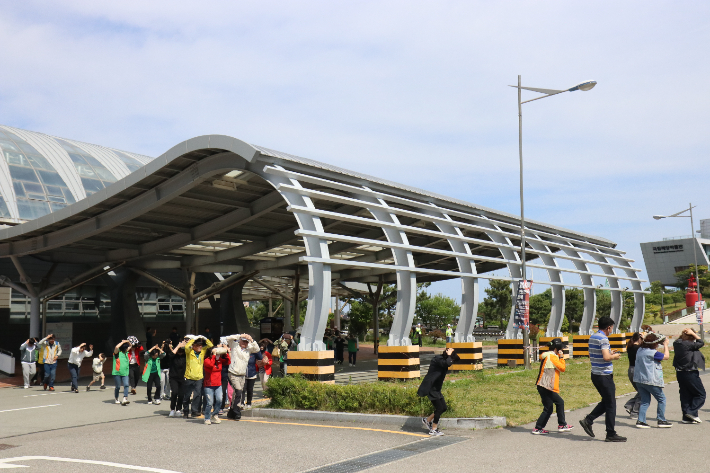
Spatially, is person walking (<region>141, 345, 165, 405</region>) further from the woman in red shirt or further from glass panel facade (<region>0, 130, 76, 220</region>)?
glass panel facade (<region>0, 130, 76, 220</region>)

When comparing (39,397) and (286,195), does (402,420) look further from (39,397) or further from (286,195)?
(39,397)

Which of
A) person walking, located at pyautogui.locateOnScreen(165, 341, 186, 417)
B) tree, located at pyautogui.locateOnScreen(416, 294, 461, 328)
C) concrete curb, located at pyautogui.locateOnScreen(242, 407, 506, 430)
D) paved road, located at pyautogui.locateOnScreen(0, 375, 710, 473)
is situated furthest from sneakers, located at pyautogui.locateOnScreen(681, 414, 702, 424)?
tree, located at pyautogui.locateOnScreen(416, 294, 461, 328)

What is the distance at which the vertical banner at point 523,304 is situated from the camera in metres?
21.2

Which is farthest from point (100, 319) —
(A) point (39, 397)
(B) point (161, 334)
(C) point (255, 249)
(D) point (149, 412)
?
(D) point (149, 412)

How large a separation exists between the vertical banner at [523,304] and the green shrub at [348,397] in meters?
9.86

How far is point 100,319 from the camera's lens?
118 ft

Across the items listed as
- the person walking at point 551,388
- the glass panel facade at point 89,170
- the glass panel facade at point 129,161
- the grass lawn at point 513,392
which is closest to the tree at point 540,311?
the glass panel facade at point 129,161

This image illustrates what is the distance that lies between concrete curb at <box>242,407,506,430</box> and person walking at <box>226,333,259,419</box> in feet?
2.17

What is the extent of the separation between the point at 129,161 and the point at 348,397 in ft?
130

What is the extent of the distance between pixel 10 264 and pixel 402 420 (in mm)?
26162

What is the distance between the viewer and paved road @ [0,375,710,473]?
8.01 meters

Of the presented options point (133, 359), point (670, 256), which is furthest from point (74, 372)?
point (670, 256)

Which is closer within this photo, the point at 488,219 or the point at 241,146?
the point at 241,146

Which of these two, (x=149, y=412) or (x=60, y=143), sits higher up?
(x=60, y=143)
